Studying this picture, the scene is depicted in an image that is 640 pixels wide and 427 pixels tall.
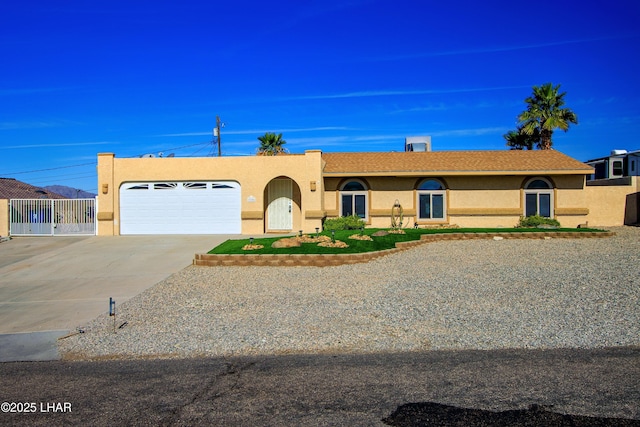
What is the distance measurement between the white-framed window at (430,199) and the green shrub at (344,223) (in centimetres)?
326

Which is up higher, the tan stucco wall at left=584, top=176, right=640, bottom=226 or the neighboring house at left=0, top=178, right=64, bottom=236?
the neighboring house at left=0, top=178, right=64, bottom=236

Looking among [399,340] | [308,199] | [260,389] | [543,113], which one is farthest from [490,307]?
[543,113]

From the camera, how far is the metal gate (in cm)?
2278

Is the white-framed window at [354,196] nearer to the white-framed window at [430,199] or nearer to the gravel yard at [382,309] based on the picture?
the white-framed window at [430,199]

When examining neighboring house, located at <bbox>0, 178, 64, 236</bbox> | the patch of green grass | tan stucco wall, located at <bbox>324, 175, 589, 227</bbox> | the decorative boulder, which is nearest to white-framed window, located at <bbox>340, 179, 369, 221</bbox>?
tan stucco wall, located at <bbox>324, 175, 589, 227</bbox>

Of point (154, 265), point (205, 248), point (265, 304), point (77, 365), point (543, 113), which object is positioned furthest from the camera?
point (543, 113)

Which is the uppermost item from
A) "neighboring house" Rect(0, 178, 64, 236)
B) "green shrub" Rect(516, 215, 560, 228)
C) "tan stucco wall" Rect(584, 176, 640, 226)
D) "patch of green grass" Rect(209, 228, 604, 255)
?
"neighboring house" Rect(0, 178, 64, 236)

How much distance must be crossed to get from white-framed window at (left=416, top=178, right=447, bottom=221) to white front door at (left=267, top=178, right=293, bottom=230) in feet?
18.9

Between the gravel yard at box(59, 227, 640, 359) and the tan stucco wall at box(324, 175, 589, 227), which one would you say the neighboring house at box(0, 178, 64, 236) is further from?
the gravel yard at box(59, 227, 640, 359)

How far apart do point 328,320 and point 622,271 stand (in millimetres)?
7658

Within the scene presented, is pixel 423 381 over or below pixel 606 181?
below

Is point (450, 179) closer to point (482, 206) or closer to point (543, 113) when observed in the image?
point (482, 206)

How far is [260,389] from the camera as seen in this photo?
575 cm

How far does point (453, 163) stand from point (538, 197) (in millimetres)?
4072
